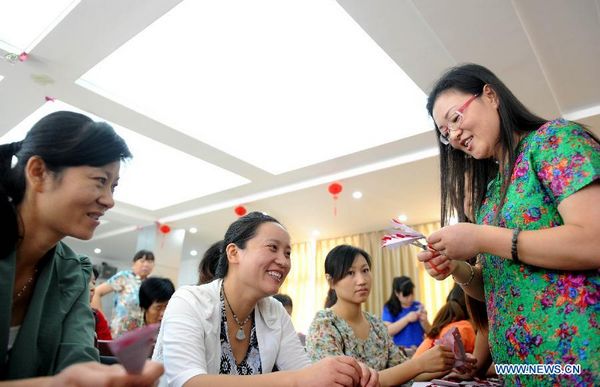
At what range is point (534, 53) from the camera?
2.77 m

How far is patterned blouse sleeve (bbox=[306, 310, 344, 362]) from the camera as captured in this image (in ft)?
5.92

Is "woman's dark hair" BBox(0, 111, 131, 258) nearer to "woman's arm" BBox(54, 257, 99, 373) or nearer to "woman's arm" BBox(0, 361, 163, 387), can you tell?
"woman's arm" BBox(54, 257, 99, 373)

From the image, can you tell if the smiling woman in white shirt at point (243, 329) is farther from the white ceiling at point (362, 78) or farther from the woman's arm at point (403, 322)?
the woman's arm at point (403, 322)

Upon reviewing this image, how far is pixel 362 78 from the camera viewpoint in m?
3.36

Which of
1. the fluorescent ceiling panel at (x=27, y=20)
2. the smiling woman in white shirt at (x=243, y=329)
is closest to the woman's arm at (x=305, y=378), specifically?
the smiling woman in white shirt at (x=243, y=329)

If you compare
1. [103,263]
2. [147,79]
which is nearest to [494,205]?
[147,79]

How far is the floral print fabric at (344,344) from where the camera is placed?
1829mm

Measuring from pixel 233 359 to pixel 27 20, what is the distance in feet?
9.08

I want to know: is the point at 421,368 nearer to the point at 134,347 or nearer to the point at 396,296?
the point at 134,347

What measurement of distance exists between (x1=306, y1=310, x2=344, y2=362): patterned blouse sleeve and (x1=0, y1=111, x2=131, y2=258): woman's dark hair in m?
1.28

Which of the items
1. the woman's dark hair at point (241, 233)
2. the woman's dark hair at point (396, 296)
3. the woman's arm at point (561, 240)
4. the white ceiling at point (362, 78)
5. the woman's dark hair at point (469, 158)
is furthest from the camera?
the woman's dark hair at point (396, 296)

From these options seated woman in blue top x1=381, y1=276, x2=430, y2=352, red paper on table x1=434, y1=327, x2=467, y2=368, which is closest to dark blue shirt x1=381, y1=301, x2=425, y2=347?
seated woman in blue top x1=381, y1=276, x2=430, y2=352

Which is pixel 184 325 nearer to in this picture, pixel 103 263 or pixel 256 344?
pixel 256 344

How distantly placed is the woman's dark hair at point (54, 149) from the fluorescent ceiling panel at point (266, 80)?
1962mm
